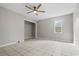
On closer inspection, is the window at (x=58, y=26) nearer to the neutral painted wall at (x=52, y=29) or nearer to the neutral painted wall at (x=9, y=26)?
the neutral painted wall at (x=52, y=29)

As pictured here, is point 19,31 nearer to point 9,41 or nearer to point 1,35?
point 9,41

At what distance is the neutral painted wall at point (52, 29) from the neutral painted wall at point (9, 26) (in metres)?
3.20

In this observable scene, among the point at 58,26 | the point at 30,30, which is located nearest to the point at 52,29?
the point at 58,26

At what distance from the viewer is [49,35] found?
340 inches

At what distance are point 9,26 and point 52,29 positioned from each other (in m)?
4.42

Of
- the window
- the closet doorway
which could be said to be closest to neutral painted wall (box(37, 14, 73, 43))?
the window

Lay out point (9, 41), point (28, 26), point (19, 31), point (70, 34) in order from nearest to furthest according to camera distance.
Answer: point (9, 41) → point (19, 31) → point (70, 34) → point (28, 26)

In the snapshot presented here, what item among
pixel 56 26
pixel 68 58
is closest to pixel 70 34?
pixel 56 26

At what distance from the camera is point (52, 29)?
8.55 m

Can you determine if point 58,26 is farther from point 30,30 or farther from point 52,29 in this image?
point 30,30

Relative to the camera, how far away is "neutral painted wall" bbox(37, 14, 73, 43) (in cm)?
751

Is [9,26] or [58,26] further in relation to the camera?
[58,26]

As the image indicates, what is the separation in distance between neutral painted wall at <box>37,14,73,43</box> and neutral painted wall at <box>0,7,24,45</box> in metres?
3.20

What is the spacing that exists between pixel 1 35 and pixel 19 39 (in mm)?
1789
